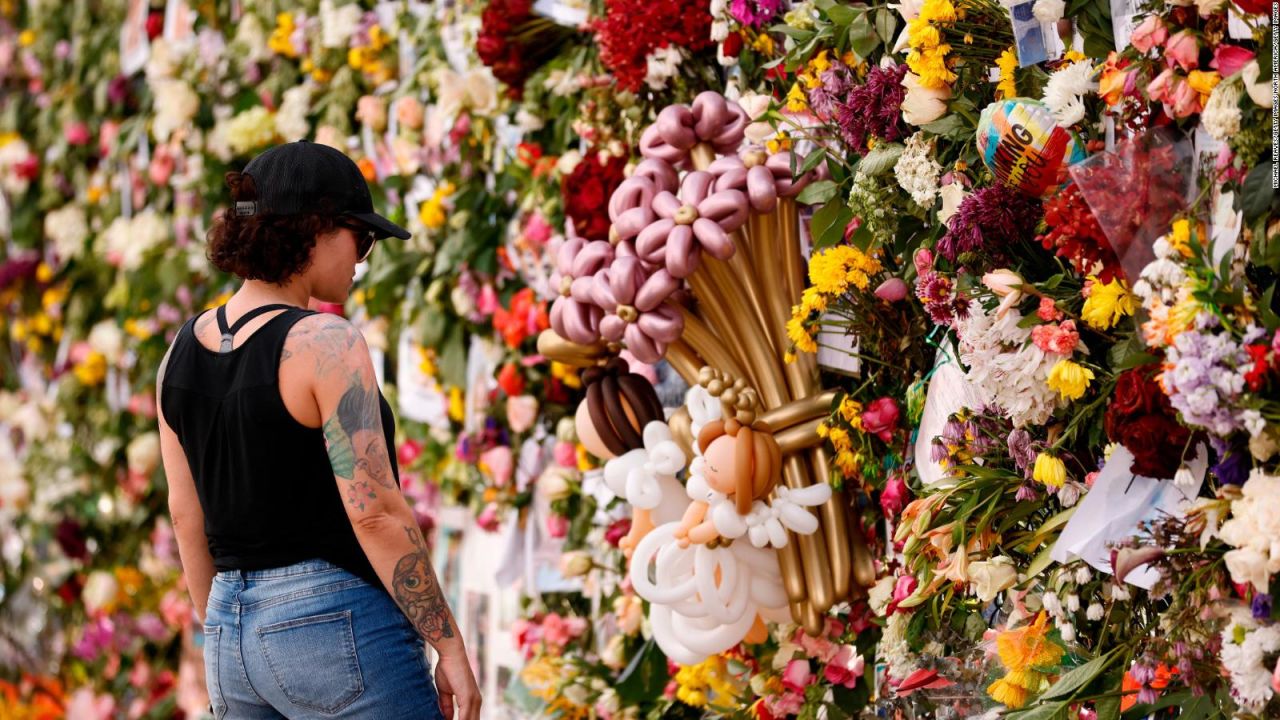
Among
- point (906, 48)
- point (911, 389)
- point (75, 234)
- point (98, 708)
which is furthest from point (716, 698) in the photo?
point (75, 234)

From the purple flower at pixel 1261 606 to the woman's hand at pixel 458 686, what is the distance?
0.88 metres

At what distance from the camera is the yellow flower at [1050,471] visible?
60.9 inches

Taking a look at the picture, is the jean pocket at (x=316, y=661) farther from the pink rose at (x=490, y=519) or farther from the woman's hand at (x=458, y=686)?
the pink rose at (x=490, y=519)

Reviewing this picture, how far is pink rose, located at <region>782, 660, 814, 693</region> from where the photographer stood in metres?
2.12

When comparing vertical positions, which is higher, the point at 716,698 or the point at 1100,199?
the point at 1100,199

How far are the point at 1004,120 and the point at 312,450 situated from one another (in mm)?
859

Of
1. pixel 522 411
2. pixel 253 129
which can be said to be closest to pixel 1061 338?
pixel 522 411

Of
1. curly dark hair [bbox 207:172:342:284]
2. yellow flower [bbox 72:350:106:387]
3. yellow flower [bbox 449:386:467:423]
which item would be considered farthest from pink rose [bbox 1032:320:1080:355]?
yellow flower [bbox 72:350:106:387]

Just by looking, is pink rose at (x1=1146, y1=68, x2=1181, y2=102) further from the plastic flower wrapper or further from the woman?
the woman

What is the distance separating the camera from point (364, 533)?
1.72 meters

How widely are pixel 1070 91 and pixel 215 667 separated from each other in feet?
3.84

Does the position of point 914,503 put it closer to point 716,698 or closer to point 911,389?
point 911,389

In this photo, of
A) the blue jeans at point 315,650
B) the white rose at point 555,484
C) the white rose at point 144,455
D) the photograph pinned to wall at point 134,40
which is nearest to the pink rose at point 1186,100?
the blue jeans at point 315,650

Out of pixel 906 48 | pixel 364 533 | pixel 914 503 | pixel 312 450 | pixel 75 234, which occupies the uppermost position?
pixel 75 234
